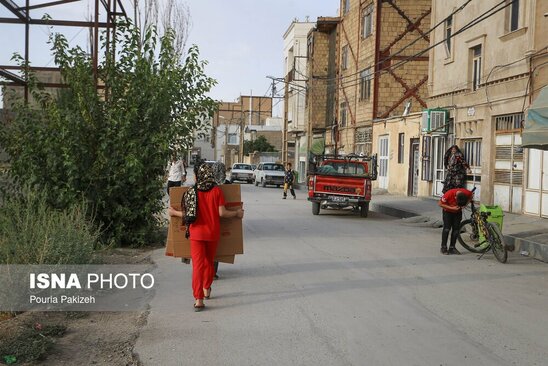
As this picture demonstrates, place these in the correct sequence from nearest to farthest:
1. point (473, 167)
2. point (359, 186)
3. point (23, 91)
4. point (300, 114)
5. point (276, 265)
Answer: point (276, 265), point (23, 91), point (359, 186), point (473, 167), point (300, 114)

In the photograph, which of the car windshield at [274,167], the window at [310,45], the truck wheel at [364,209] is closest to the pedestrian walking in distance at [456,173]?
the truck wheel at [364,209]

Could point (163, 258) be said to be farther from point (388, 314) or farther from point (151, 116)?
point (388, 314)

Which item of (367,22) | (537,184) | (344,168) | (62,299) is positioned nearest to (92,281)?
(62,299)

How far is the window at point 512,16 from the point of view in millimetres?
18848

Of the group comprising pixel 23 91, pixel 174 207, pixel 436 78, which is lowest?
pixel 174 207

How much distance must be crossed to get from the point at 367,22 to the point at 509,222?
22.3 m

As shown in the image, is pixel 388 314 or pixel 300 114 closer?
pixel 388 314

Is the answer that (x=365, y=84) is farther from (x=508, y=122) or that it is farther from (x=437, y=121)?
(x=508, y=122)

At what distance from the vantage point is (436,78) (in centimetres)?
2536

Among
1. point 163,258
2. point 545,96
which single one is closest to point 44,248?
point 163,258

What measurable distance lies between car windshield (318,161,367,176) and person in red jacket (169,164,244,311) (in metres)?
13.7

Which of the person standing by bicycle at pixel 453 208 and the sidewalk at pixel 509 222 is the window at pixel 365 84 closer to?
the sidewalk at pixel 509 222

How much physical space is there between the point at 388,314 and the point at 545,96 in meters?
7.30

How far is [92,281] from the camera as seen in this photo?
7758mm
